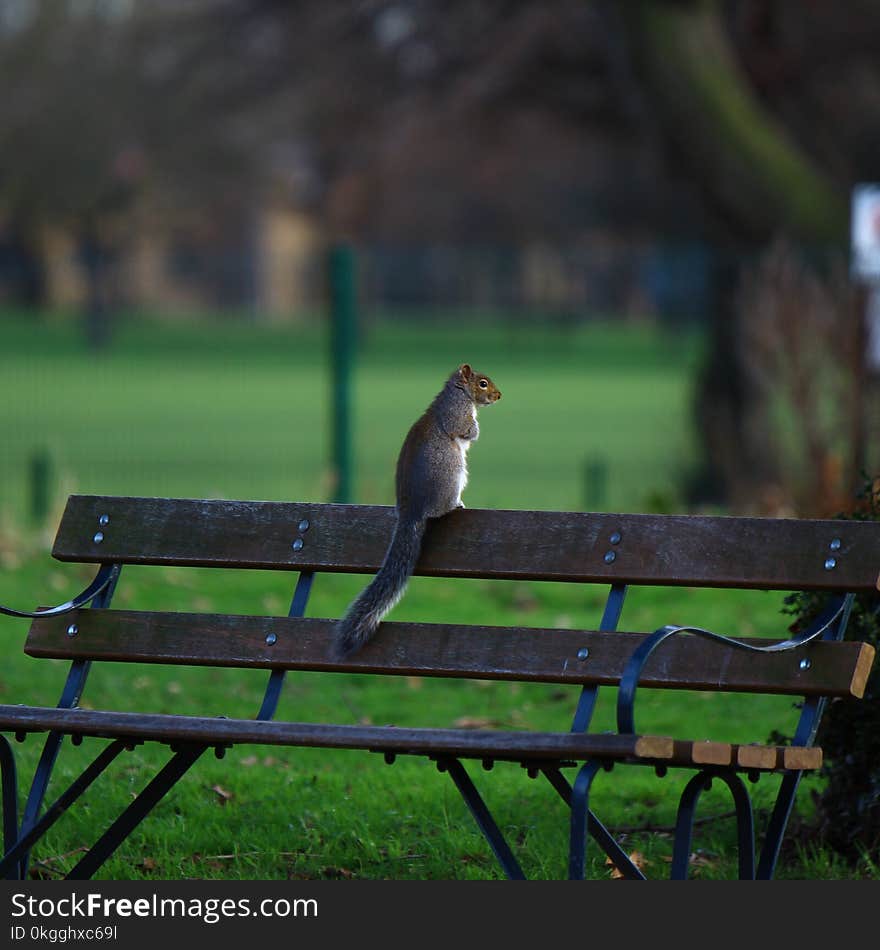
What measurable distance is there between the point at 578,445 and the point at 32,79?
968 inches

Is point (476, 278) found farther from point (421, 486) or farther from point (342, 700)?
point (421, 486)

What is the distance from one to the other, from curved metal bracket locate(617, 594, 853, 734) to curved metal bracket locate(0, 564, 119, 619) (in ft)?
5.02

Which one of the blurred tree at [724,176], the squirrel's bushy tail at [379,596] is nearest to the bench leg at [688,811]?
the squirrel's bushy tail at [379,596]

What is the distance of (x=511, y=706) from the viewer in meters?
7.04

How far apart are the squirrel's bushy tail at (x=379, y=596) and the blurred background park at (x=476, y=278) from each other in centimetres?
526

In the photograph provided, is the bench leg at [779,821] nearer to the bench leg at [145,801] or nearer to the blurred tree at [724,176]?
the bench leg at [145,801]

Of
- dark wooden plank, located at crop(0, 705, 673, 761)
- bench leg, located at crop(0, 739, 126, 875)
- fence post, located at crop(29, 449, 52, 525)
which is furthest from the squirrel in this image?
fence post, located at crop(29, 449, 52, 525)

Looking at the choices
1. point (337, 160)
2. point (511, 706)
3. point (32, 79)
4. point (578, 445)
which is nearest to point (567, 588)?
point (511, 706)

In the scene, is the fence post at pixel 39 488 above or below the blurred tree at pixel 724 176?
below

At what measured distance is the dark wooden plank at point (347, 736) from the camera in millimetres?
3799

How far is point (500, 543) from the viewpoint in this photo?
14.9ft

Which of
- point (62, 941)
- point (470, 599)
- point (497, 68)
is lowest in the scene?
point (470, 599)

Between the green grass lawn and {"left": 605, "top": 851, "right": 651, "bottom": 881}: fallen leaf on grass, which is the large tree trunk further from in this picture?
{"left": 605, "top": 851, "right": 651, "bottom": 881}: fallen leaf on grass

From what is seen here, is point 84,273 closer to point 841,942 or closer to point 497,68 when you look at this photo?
point 497,68
